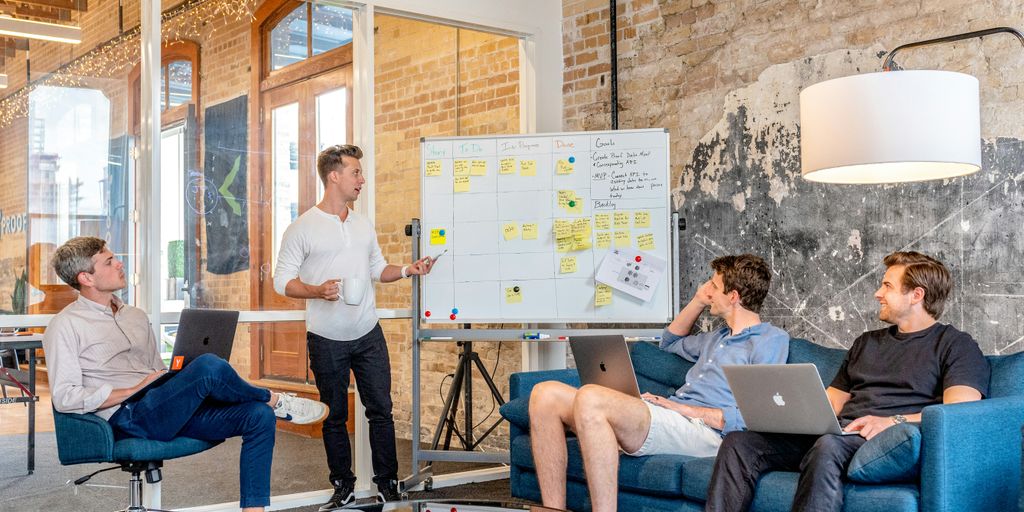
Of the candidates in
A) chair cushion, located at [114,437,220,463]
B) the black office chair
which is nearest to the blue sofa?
chair cushion, located at [114,437,220,463]

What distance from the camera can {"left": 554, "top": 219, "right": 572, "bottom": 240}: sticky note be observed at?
5.17 m

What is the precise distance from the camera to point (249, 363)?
503cm

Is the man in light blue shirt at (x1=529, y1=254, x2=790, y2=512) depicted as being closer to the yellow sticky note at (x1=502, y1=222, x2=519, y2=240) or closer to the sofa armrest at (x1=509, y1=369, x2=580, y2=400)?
the sofa armrest at (x1=509, y1=369, x2=580, y2=400)

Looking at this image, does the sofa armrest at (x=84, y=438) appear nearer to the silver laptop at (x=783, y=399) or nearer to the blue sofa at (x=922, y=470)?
the blue sofa at (x=922, y=470)

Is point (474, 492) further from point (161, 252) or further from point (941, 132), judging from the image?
point (941, 132)

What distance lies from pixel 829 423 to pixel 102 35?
3.63 m

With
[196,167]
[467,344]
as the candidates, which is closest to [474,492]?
[467,344]

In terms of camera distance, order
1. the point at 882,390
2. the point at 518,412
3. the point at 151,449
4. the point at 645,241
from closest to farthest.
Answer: the point at 882,390
the point at 151,449
the point at 518,412
the point at 645,241

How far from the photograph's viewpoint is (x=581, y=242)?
5.15m

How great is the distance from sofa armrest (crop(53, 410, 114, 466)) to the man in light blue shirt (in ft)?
5.20

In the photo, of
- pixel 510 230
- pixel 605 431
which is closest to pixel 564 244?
pixel 510 230

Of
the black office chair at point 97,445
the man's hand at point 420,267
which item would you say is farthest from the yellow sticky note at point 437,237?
the black office chair at point 97,445

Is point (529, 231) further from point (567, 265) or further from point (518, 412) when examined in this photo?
point (518, 412)

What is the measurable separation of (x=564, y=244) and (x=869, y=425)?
213 cm
